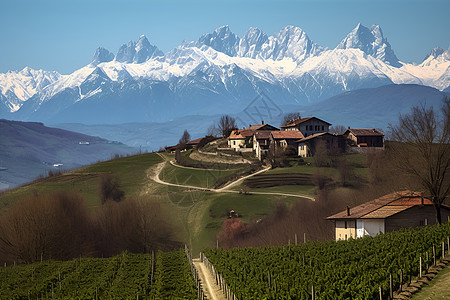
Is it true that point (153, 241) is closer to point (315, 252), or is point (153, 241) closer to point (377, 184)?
point (377, 184)

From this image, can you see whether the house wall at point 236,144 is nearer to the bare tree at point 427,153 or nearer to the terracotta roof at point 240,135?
the terracotta roof at point 240,135

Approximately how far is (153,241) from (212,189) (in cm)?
2891

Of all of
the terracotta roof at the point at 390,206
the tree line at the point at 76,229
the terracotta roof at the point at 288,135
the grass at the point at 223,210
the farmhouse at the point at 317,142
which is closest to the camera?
the terracotta roof at the point at 390,206

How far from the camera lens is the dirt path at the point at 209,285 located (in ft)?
156

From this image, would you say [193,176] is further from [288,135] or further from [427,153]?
[427,153]

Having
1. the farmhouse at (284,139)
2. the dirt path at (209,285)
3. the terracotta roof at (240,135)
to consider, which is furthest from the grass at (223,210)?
the terracotta roof at (240,135)

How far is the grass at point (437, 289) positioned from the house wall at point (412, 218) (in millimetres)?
26398

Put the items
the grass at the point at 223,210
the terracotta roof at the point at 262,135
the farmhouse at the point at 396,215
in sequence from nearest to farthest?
the farmhouse at the point at 396,215 → the grass at the point at 223,210 → the terracotta roof at the point at 262,135

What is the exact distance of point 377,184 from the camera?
4656 inches

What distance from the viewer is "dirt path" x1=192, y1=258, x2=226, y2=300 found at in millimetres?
47656

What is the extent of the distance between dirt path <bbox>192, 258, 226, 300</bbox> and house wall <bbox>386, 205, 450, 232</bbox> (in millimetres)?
18585

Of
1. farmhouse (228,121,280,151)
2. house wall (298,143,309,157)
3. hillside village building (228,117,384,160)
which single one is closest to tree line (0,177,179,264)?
hillside village building (228,117,384,160)

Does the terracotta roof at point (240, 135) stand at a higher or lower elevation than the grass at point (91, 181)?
higher

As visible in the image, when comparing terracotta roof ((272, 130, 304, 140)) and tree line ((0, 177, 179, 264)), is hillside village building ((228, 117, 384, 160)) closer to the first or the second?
terracotta roof ((272, 130, 304, 140))
